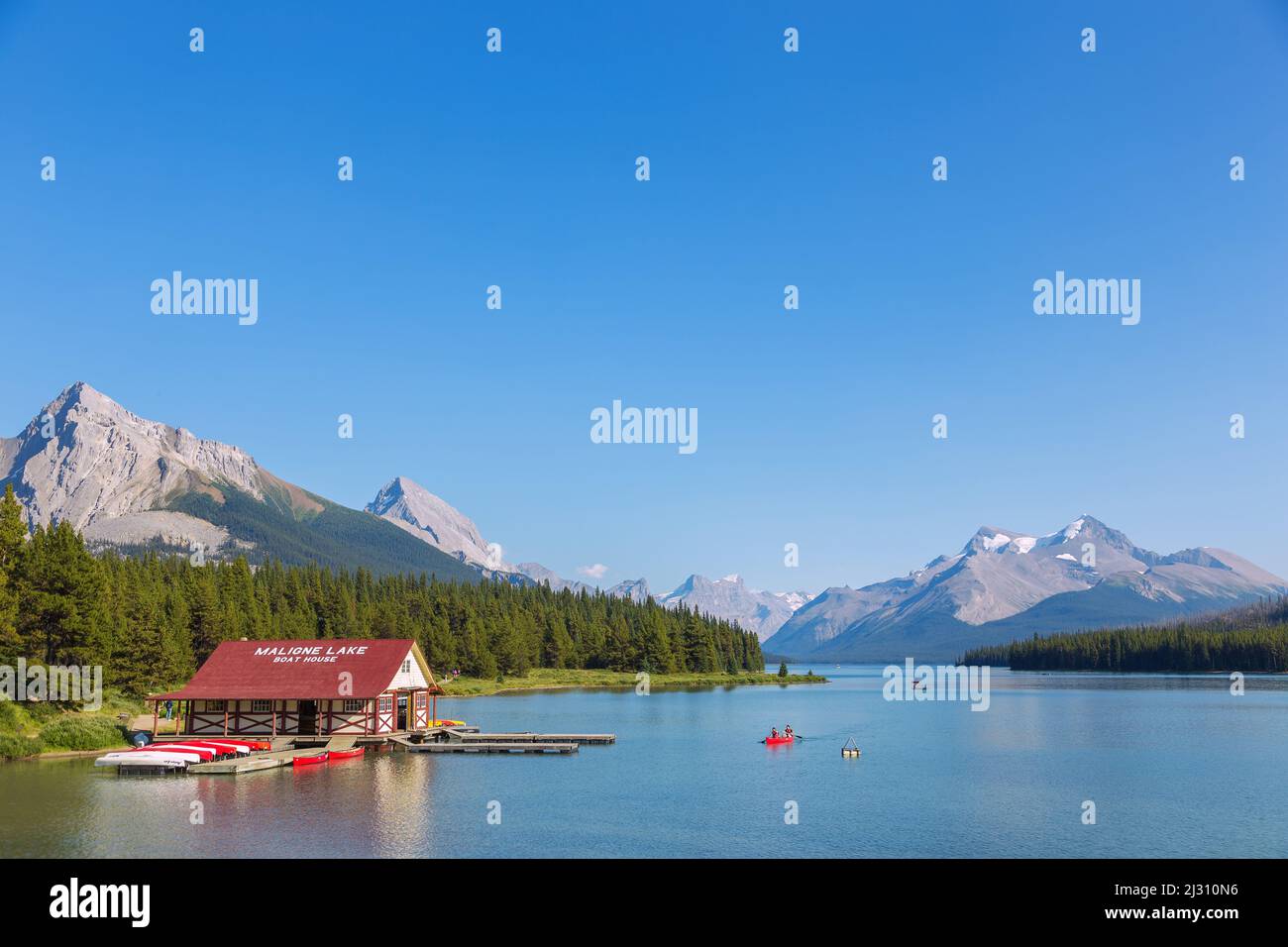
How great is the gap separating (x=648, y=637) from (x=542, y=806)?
477 feet

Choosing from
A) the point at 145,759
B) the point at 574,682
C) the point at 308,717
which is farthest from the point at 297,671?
the point at 574,682

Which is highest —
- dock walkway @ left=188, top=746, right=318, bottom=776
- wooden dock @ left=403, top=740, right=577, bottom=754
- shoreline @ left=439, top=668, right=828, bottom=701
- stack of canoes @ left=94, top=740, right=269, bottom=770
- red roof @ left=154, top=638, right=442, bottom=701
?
red roof @ left=154, top=638, right=442, bottom=701

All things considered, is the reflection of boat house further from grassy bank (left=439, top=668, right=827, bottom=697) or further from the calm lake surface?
grassy bank (left=439, top=668, right=827, bottom=697)

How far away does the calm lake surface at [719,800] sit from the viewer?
130 ft

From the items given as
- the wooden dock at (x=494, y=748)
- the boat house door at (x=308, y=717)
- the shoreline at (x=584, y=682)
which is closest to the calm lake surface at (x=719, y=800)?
the wooden dock at (x=494, y=748)

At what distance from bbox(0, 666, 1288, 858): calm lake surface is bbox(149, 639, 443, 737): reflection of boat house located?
5042 mm

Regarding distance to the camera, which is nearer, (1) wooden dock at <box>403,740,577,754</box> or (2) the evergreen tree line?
(1) wooden dock at <box>403,740,577,754</box>

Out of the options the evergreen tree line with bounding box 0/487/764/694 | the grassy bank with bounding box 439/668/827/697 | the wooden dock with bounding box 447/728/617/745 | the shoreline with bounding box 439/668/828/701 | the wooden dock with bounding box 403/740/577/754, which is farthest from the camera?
the shoreline with bounding box 439/668/828/701

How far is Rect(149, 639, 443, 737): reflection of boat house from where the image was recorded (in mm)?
71188

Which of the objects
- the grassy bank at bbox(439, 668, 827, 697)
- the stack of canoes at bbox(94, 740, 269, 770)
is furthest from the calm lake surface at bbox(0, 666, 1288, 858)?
the grassy bank at bbox(439, 668, 827, 697)

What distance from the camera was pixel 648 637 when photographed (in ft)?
634

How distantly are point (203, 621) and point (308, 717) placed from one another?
142 ft

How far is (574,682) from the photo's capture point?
172625 millimetres

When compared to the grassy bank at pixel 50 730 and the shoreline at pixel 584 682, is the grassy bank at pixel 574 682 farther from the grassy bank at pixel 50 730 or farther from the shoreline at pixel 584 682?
the grassy bank at pixel 50 730
